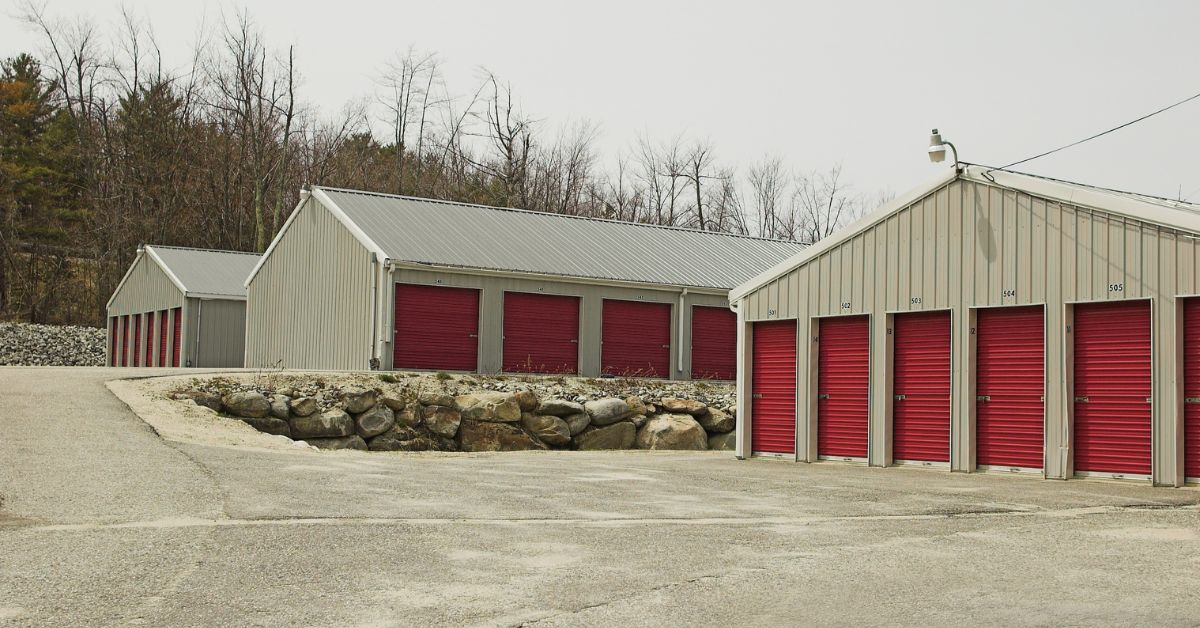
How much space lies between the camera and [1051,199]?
15039 millimetres

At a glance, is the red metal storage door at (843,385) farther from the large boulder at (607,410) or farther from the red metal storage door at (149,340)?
the red metal storage door at (149,340)

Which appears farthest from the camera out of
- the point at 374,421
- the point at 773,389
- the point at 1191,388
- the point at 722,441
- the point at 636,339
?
the point at 636,339

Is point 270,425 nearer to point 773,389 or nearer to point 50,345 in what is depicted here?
point 773,389

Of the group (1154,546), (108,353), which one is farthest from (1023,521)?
(108,353)

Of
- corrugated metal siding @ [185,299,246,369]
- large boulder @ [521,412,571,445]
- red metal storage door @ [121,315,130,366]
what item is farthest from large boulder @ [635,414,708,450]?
red metal storage door @ [121,315,130,366]

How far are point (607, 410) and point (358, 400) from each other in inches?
201

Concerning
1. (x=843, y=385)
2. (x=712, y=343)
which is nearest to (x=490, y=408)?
(x=843, y=385)

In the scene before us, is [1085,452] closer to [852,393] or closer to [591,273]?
[852,393]

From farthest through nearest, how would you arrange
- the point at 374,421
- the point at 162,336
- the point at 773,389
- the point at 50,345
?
1. the point at 50,345
2. the point at 162,336
3. the point at 374,421
4. the point at 773,389

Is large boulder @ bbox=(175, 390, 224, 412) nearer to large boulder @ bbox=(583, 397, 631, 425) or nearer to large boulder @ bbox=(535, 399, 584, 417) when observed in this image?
large boulder @ bbox=(535, 399, 584, 417)

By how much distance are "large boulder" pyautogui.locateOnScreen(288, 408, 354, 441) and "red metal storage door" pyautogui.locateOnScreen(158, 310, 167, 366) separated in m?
19.8

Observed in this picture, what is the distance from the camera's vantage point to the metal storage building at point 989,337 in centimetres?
1400

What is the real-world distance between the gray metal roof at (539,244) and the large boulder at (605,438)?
5.62 meters

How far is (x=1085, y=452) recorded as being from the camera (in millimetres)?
14906
